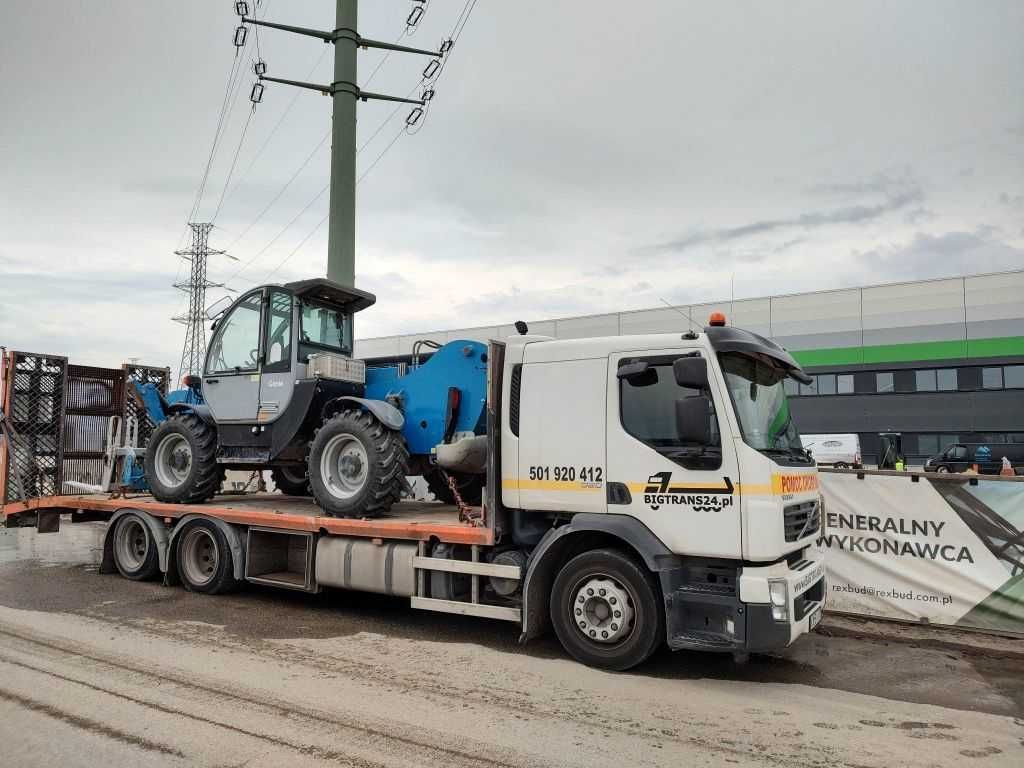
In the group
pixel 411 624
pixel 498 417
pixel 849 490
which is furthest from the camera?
Result: pixel 849 490

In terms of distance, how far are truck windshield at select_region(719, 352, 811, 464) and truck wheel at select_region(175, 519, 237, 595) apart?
626 centimetres

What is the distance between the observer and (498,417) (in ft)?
22.1

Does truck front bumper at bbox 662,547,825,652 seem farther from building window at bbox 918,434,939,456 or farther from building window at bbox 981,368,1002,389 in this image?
building window at bbox 981,368,1002,389

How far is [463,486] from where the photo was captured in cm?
893

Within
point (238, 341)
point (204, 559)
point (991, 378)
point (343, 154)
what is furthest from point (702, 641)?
point (991, 378)

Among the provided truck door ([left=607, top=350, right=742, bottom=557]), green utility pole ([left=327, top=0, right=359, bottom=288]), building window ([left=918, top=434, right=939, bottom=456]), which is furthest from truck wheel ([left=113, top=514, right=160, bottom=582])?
building window ([left=918, top=434, right=939, bottom=456])

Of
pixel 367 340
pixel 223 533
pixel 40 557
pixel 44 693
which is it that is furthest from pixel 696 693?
pixel 367 340

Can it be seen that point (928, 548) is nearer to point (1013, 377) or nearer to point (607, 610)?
point (607, 610)

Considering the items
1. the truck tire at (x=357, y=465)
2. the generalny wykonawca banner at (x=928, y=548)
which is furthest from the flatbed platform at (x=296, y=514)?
the generalny wykonawca banner at (x=928, y=548)

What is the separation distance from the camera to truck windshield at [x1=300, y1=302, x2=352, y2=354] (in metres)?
9.10

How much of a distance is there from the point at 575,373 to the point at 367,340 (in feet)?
139

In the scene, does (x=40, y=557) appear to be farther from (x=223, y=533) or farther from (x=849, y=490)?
(x=849, y=490)

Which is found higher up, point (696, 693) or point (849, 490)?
point (849, 490)

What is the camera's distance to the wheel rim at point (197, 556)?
9.04m
